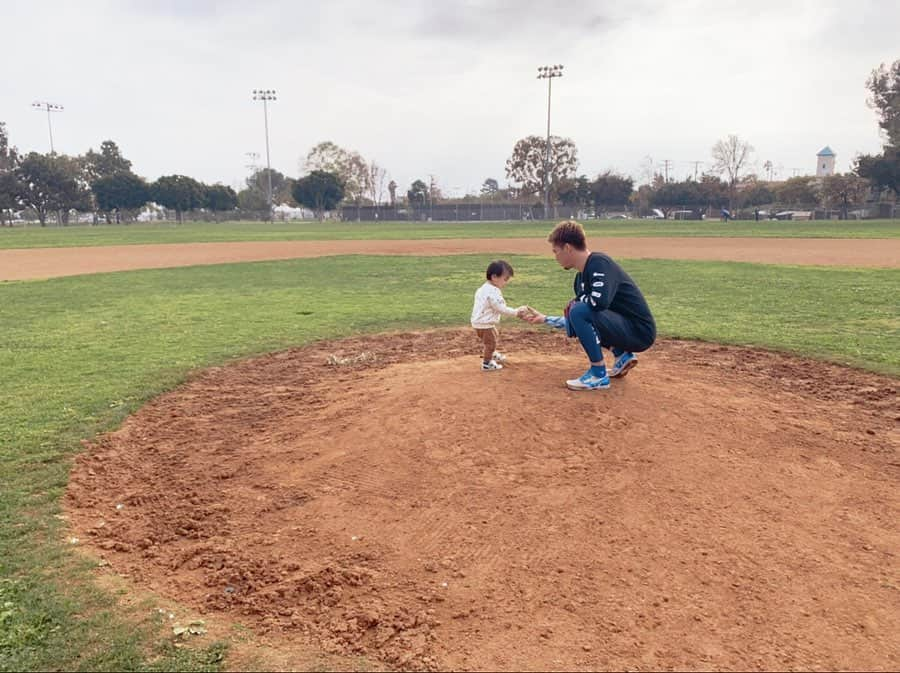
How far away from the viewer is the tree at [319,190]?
276 ft

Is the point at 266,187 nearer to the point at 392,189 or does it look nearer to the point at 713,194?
the point at 392,189

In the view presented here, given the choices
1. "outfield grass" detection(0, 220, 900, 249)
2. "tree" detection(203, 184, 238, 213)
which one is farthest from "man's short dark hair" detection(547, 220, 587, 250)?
"tree" detection(203, 184, 238, 213)

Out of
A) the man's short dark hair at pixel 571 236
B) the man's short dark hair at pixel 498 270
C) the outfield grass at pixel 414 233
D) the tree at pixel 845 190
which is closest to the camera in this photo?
the man's short dark hair at pixel 571 236

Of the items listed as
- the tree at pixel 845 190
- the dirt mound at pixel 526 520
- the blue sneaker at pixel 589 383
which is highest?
the tree at pixel 845 190

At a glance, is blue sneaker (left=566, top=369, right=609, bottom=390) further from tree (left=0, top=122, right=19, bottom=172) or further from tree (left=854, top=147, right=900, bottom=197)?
tree (left=0, top=122, right=19, bottom=172)

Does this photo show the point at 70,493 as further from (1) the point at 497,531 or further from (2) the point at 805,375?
(2) the point at 805,375

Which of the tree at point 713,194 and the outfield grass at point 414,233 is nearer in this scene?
the outfield grass at point 414,233

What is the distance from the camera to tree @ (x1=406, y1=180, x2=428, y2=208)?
101 metres

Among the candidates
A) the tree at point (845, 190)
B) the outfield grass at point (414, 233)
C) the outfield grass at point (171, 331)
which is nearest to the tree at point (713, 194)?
the tree at point (845, 190)

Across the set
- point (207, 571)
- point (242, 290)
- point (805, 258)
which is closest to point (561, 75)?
point (805, 258)

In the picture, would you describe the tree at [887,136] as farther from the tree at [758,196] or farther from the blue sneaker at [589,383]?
the blue sneaker at [589,383]

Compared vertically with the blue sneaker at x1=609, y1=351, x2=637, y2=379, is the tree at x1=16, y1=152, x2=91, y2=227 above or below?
above

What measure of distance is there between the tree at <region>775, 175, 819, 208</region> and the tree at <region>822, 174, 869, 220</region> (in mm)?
5232

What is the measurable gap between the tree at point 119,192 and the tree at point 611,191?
59.9m
